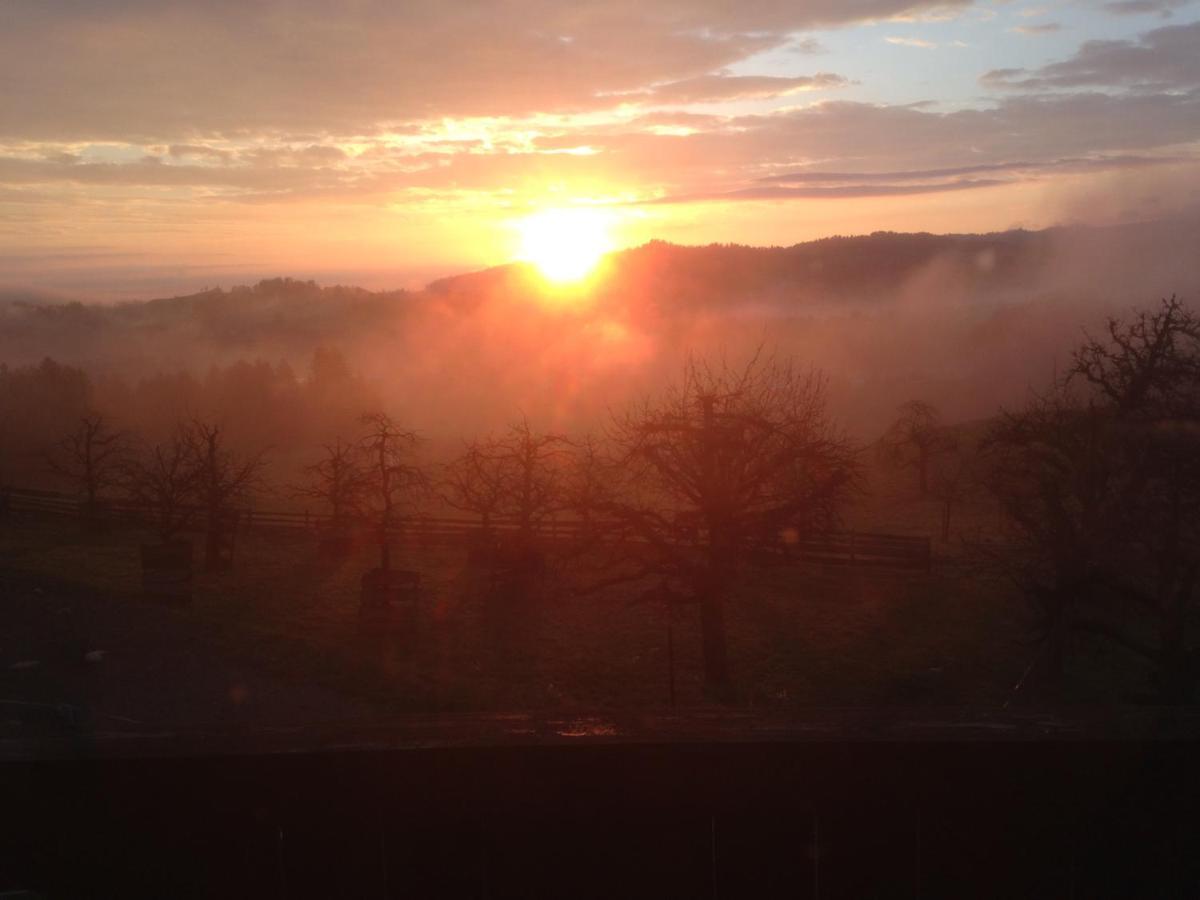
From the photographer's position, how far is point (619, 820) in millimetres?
2518

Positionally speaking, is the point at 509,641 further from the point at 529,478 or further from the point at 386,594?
the point at 529,478

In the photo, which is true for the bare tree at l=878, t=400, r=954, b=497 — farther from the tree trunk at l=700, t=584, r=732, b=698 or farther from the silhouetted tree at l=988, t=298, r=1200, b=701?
the tree trunk at l=700, t=584, r=732, b=698

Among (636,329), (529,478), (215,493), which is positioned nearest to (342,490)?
(529,478)

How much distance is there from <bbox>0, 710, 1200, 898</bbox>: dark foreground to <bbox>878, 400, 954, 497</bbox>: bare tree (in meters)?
32.9

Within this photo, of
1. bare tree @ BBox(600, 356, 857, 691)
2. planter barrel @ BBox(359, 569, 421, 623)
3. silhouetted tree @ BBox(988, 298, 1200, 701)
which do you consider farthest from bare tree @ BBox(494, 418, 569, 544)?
silhouetted tree @ BBox(988, 298, 1200, 701)

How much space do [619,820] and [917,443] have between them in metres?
34.3

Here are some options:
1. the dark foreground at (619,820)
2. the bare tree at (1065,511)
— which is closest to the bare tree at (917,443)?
the bare tree at (1065,511)

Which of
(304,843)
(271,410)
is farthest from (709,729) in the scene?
(271,410)

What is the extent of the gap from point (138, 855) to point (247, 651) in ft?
42.5

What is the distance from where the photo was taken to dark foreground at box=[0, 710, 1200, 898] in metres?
2.46

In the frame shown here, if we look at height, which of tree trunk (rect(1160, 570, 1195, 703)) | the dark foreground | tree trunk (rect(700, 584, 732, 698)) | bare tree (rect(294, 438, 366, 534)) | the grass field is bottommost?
the grass field

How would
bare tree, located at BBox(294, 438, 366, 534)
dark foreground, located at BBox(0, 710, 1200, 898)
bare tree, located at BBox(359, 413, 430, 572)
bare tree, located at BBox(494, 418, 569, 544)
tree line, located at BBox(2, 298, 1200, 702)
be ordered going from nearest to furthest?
1. dark foreground, located at BBox(0, 710, 1200, 898)
2. tree line, located at BBox(2, 298, 1200, 702)
3. bare tree, located at BBox(359, 413, 430, 572)
4. bare tree, located at BBox(494, 418, 569, 544)
5. bare tree, located at BBox(294, 438, 366, 534)

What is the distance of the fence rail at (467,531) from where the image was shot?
72.5 ft

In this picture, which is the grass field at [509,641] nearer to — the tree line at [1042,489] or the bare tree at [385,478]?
the tree line at [1042,489]
